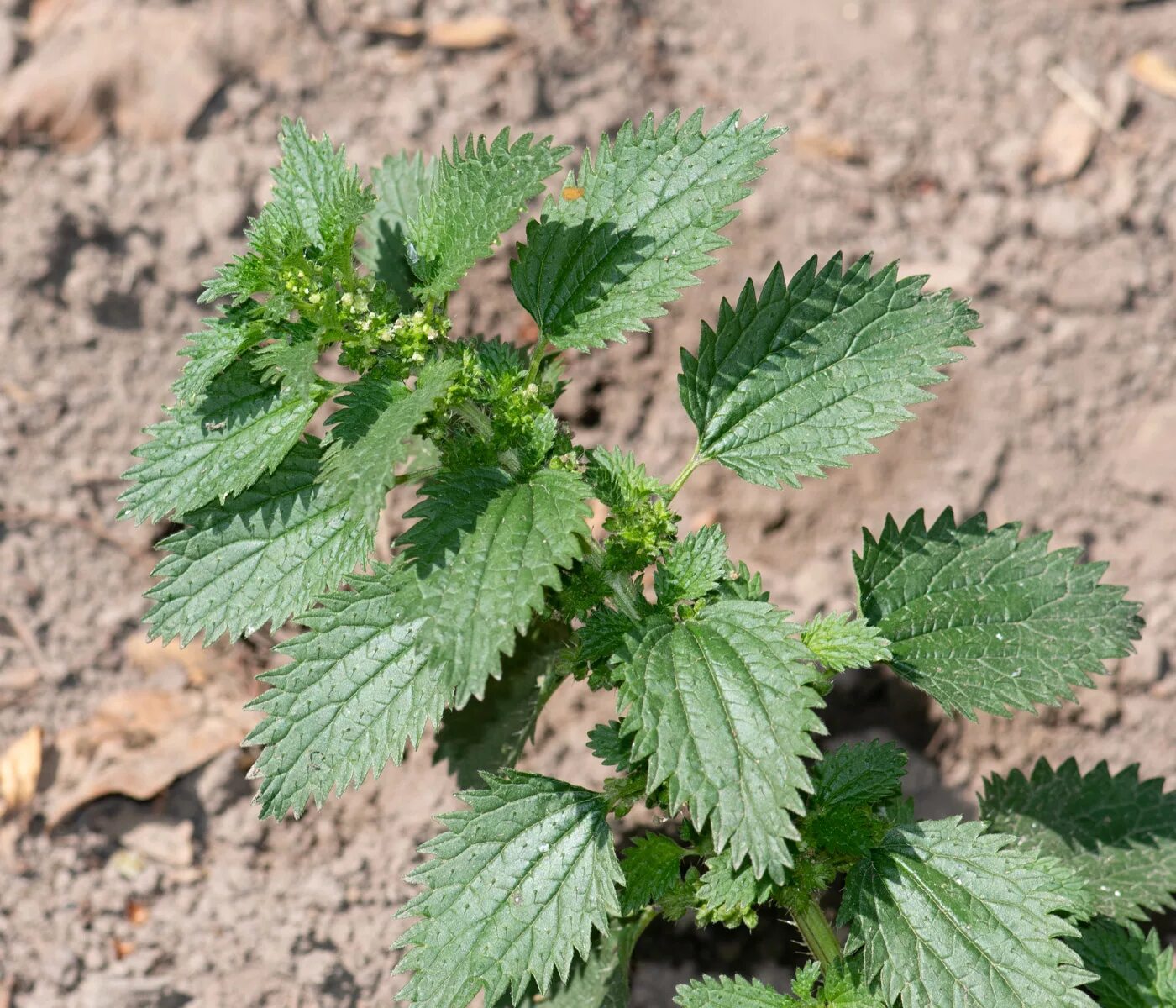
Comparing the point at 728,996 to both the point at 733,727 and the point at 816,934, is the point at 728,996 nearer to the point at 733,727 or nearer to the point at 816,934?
the point at 816,934

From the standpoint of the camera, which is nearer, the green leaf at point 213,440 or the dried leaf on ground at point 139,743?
the green leaf at point 213,440

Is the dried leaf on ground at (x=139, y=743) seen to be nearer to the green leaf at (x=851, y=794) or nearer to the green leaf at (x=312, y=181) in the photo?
the green leaf at (x=312, y=181)

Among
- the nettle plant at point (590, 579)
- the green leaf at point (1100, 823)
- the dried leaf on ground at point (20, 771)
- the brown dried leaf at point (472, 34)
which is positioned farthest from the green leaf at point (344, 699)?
the brown dried leaf at point (472, 34)

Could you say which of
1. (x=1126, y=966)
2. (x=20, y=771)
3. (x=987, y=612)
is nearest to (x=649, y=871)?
(x=987, y=612)

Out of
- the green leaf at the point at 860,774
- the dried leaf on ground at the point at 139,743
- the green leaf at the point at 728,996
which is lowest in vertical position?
the dried leaf on ground at the point at 139,743

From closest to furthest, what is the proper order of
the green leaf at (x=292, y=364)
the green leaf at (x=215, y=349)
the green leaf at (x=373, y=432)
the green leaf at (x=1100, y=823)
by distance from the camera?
the green leaf at (x=373, y=432) → the green leaf at (x=292, y=364) → the green leaf at (x=215, y=349) → the green leaf at (x=1100, y=823)

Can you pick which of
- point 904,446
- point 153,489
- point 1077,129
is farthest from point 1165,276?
point 153,489
